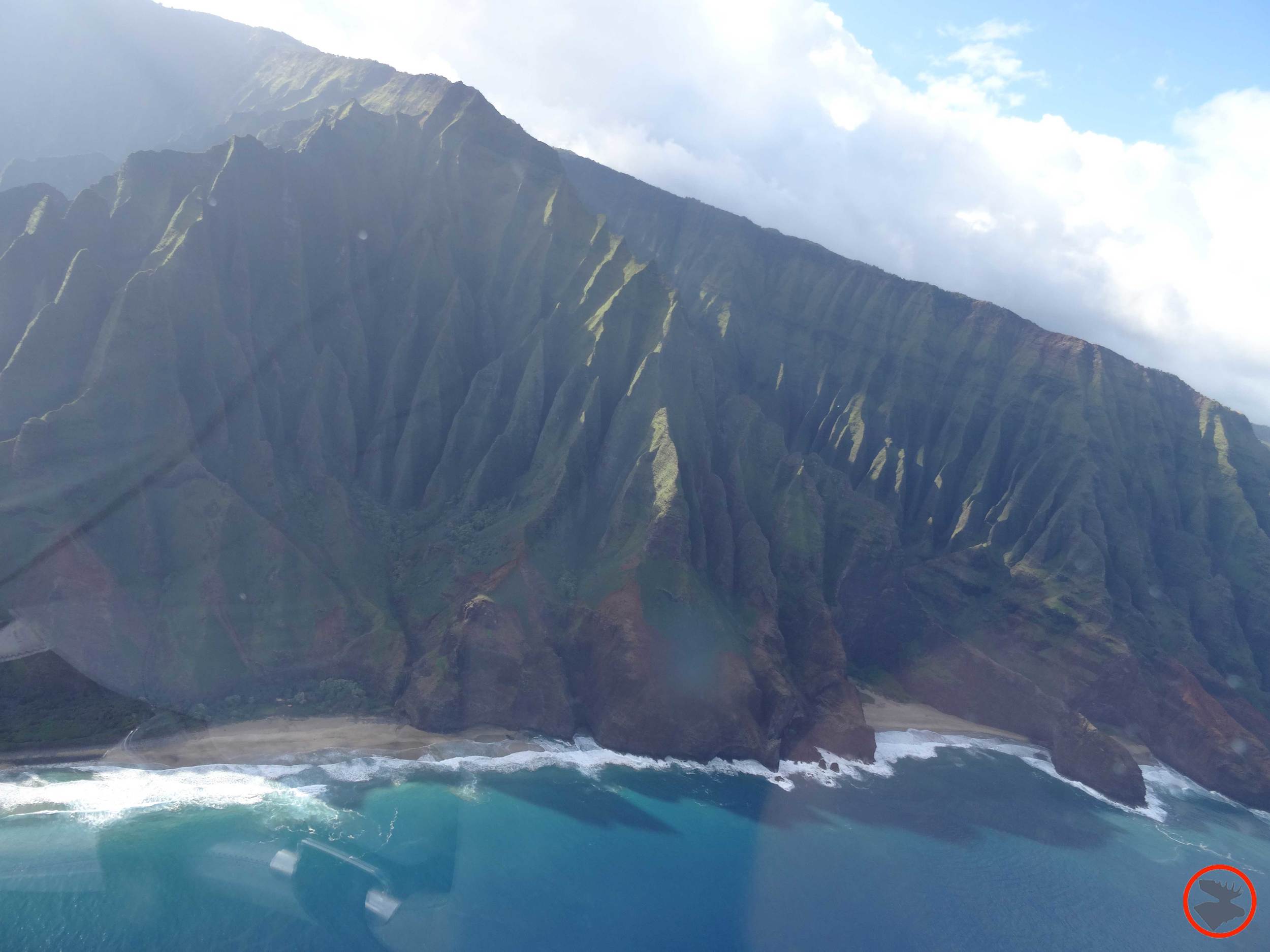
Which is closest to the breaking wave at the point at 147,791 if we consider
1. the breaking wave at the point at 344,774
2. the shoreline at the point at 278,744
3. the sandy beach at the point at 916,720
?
the breaking wave at the point at 344,774

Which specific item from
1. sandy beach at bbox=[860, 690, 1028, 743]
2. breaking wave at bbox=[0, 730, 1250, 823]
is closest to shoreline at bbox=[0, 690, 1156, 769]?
breaking wave at bbox=[0, 730, 1250, 823]

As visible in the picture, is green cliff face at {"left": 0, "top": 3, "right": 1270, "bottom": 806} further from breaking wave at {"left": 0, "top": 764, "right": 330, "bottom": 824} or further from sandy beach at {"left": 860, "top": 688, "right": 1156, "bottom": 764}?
breaking wave at {"left": 0, "top": 764, "right": 330, "bottom": 824}

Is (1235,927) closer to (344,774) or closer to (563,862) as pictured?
(563,862)

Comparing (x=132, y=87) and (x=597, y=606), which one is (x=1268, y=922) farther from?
(x=132, y=87)

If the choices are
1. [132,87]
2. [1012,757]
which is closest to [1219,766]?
[1012,757]

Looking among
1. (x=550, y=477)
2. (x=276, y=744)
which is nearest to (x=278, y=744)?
(x=276, y=744)

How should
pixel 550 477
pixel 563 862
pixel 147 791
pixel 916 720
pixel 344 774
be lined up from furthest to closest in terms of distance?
pixel 916 720
pixel 550 477
pixel 344 774
pixel 563 862
pixel 147 791
